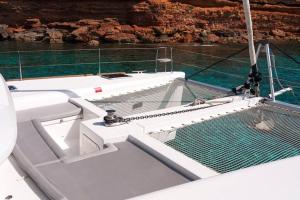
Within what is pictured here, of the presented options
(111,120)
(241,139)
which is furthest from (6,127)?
(241,139)

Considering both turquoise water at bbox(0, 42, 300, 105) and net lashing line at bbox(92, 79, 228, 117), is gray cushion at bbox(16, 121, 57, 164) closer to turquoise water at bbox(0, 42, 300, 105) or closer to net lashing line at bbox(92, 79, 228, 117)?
net lashing line at bbox(92, 79, 228, 117)

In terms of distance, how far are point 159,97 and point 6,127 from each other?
3164 mm

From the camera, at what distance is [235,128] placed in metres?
3.64

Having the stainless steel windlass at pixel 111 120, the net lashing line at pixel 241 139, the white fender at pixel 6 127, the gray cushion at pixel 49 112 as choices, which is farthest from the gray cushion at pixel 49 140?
the net lashing line at pixel 241 139

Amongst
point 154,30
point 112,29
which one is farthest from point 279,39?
point 112,29

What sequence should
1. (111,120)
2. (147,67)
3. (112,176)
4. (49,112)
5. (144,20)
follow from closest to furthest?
(112,176), (111,120), (49,112), (147,67), (144,20)

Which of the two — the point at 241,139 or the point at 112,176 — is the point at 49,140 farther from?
the point at 241,139

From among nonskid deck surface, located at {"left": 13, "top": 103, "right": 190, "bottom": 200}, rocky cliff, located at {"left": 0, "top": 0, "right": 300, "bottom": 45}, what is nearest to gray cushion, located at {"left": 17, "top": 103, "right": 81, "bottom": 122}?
nonskid deck surface, located at {"left": 13, "top": 103, "right": 190, "bottom": 200}

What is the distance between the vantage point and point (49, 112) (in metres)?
4.03

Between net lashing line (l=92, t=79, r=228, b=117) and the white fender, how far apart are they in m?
1.88

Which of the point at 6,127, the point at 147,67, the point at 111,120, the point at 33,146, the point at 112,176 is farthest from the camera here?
the point at 147,67

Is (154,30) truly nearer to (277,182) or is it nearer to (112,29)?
(112,29)

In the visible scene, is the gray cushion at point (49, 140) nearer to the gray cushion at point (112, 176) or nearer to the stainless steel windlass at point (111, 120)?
the gray cushion at point (112, 176)

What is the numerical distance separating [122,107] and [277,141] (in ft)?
6.14
